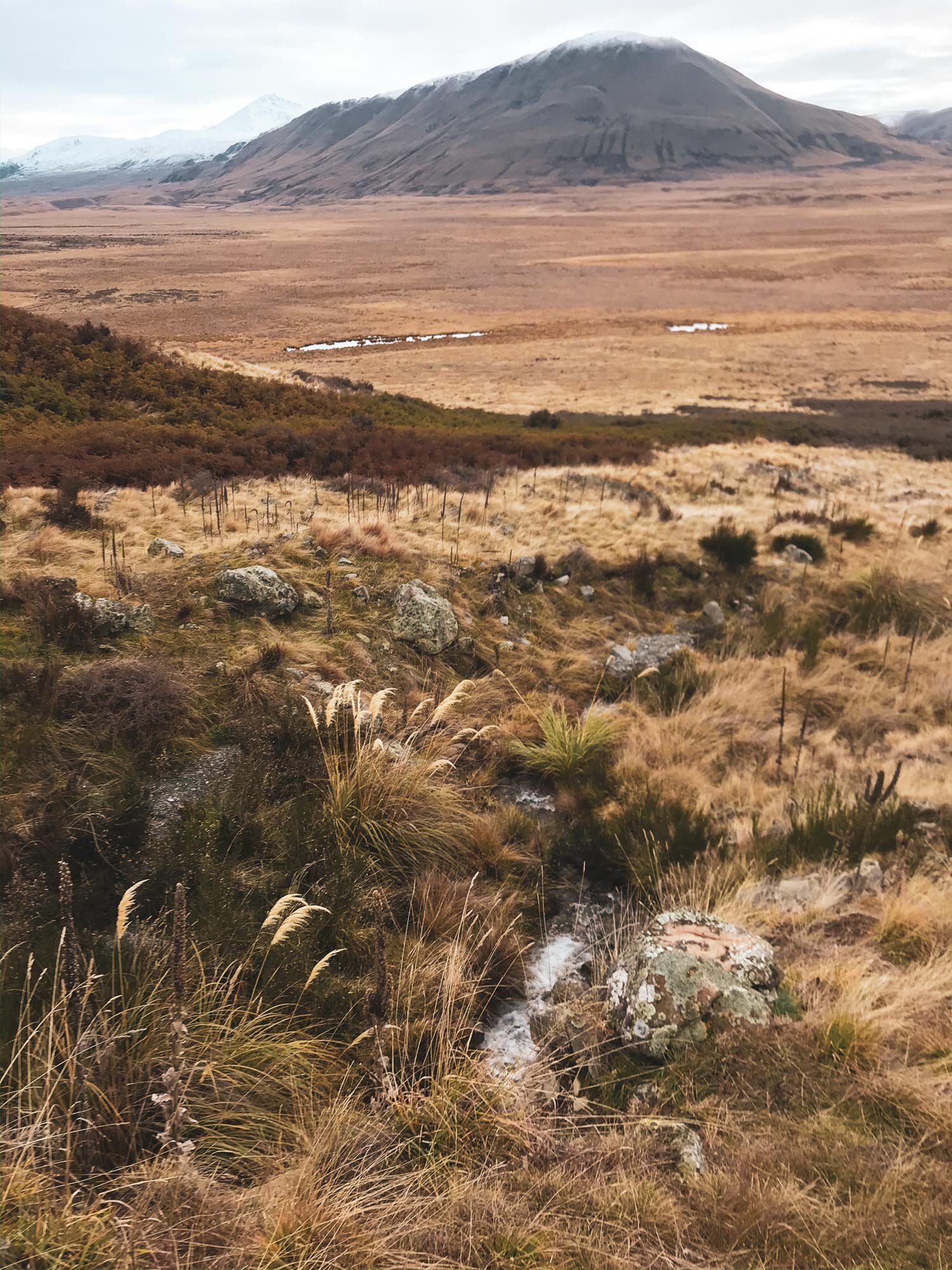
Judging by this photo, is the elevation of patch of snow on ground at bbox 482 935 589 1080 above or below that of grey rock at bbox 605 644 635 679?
below

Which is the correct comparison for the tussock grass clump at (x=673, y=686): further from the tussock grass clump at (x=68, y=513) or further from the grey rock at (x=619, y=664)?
the tussock grass clump at (x=68, y=513)

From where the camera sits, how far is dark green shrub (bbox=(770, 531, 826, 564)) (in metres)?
11.0

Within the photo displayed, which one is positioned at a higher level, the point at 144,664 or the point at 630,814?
the point at 144,664

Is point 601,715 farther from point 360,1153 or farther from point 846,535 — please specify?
point 846,535

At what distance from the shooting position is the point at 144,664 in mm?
5062

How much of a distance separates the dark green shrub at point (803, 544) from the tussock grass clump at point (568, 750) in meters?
6.36

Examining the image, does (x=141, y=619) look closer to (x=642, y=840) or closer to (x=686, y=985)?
(x=642, y=840)

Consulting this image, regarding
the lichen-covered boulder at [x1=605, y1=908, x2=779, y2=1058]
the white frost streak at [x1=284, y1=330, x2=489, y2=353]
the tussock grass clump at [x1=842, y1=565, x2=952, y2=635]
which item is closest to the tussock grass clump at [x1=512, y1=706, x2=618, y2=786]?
the lichen-covered boulder at [x1=605, y1=908, x2=779, y2=1058]

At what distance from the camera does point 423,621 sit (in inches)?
275

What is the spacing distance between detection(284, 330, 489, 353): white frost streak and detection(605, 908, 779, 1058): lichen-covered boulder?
46.6 meters

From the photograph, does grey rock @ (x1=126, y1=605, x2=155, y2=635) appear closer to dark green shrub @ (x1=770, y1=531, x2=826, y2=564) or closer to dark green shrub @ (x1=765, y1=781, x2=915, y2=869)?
dark green shrub @ (x1=765, y1=781, x2=915, y2=869)

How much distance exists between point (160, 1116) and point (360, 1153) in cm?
66

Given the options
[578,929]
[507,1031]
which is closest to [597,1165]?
[507,1031]

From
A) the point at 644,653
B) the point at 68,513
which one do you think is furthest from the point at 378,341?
the point at 644,653
